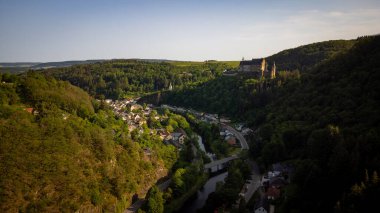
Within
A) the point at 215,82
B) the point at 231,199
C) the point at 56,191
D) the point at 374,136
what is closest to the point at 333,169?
the point at 374,136

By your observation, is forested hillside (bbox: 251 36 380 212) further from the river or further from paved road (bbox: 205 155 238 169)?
the river

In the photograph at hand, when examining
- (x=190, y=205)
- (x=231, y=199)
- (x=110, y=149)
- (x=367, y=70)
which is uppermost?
(x=367, y=70)

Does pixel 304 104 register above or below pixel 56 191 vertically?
above

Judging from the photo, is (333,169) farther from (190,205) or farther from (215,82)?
(215,82)

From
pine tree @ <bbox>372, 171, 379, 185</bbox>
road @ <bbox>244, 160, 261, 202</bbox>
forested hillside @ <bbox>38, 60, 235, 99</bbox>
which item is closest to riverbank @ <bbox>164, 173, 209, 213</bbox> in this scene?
road @ <bbox>244, 160, 261, 202</bbox>

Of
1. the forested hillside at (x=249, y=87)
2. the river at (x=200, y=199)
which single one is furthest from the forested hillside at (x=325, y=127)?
the river at (x=200, y=199)

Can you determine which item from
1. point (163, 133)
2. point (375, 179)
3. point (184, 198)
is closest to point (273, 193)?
point (184, 198)
